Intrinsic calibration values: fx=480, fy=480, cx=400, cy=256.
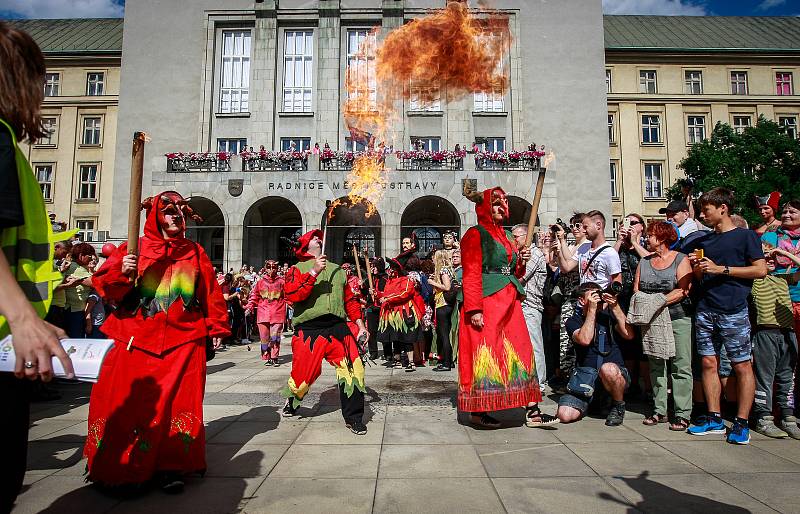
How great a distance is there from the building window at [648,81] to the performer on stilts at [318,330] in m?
39.7

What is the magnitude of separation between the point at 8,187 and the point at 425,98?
2530cm

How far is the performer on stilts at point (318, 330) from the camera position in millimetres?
4941

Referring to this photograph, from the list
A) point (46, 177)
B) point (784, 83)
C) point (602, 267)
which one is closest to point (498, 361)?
point (602, 267)

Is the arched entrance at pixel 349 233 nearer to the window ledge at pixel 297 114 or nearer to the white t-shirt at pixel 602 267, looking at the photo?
the window ledge at pixel 297 114

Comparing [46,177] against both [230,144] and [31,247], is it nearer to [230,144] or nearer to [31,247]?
[230,144]

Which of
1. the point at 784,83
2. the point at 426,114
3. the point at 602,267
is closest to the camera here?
the point at 602,267

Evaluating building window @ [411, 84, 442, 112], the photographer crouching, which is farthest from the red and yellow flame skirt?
building window @ [411, 84, 442, 112]

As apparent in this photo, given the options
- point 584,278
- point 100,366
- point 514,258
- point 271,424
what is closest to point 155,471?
point 271,424

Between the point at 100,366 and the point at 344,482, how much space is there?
7.20ft

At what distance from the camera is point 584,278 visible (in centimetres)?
558

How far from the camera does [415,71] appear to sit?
695 inches

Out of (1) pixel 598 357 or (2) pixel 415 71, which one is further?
(2) pixel 415 71

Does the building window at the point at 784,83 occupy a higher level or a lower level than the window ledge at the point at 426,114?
higher

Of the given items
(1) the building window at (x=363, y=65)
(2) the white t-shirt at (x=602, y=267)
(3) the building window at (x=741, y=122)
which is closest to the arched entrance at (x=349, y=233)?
(1) the building window at (x=363, y=65)
